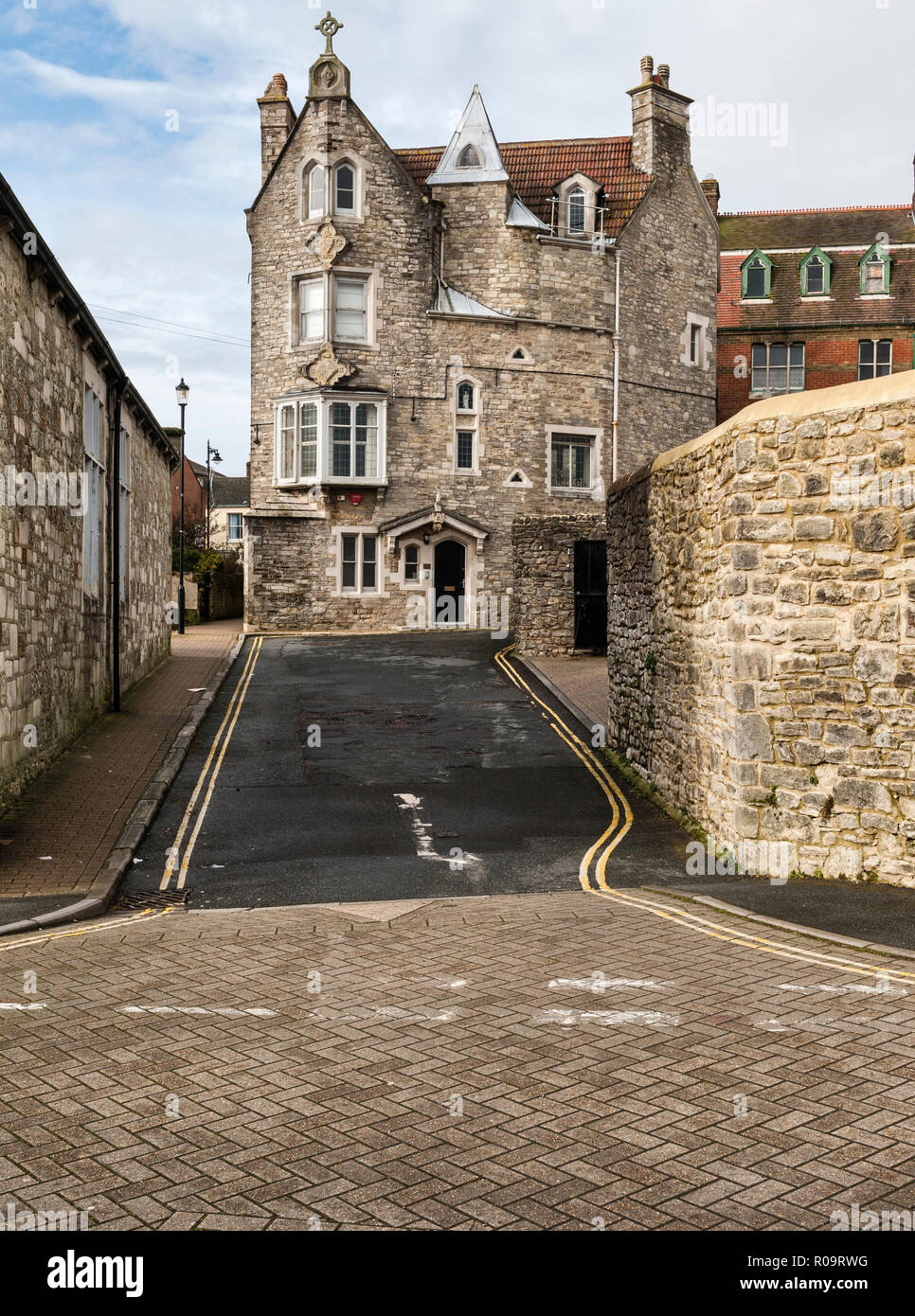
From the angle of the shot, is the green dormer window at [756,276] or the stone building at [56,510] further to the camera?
the green dormer window at [756,276]

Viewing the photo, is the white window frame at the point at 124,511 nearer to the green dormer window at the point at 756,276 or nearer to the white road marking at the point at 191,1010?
the white road marking at the point at 191,1010

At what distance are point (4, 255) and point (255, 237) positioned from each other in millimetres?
25194

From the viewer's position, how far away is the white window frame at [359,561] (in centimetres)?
3453

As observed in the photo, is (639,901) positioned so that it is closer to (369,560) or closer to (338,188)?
(369,560)

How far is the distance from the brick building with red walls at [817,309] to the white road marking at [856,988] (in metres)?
40.9

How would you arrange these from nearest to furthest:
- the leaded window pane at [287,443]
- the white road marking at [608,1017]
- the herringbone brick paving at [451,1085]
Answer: the herringbone brick paving at [451,1085], the white road marking at [608,1017], the leaded window pane at [287,443]

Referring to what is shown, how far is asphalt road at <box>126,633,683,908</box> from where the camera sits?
10188mm

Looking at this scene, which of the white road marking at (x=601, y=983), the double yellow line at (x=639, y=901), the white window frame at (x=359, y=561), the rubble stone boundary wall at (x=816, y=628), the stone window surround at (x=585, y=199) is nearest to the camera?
the white road marking at (x=601, y=983)

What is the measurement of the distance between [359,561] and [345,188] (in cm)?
1095

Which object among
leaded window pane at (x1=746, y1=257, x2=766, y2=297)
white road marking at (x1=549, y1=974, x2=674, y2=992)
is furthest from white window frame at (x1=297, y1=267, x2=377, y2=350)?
white road marking at (x1=549, y1=974, x2=674, y2=992)

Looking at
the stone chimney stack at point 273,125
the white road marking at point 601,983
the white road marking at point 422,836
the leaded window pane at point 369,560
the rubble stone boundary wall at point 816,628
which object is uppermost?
the stone chimney stack at point 273,125

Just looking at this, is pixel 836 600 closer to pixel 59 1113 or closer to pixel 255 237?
pixel 59 1113

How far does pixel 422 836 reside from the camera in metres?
11.8

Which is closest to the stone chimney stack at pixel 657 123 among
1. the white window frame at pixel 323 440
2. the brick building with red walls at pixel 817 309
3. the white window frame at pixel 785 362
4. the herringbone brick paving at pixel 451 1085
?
the brick building with red walls at pixel 817 309
